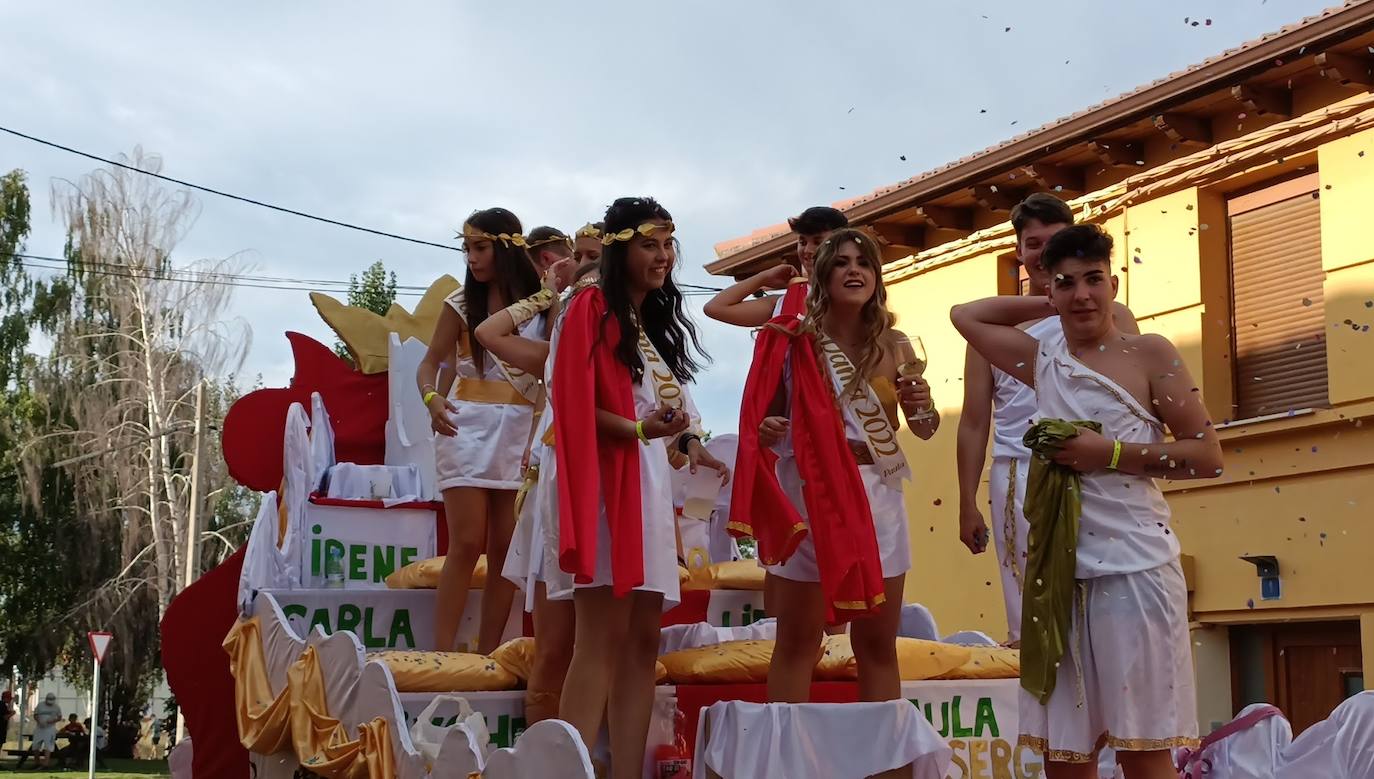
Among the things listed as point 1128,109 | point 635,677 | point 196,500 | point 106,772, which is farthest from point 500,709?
point 196,500

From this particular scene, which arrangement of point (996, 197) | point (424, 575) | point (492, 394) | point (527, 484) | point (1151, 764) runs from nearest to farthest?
1. point (1151, 764)
2. point (527, 484)
3. point (492, 394)
4. point (424, 575)
5. point (996, 197)

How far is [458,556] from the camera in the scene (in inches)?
231

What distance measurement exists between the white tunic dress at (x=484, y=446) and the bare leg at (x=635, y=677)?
1625 millimetres


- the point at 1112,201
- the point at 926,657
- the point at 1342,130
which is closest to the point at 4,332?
the point at 1112,201

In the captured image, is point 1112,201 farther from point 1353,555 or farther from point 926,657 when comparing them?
point 926,657

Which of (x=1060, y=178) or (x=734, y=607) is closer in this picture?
(x=734, y=607)

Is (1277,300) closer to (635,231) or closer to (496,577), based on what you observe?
(496,577)

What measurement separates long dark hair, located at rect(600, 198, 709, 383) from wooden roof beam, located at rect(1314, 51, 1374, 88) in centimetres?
751

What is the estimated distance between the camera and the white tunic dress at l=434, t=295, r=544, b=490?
5.86m

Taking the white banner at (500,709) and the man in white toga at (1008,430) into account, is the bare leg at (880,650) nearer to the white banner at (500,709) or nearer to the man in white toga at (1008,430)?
the man in white toga at (1008,430)

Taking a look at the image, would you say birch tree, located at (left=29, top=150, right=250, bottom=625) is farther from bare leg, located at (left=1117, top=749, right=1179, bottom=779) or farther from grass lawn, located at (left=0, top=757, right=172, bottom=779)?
bare leg, located at (left=1117, top=749, right=1179, bottom=779)

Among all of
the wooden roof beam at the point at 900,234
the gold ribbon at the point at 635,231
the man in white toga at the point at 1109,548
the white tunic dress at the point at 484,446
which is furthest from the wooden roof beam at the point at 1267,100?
the man in white toga at the point at 1109,548

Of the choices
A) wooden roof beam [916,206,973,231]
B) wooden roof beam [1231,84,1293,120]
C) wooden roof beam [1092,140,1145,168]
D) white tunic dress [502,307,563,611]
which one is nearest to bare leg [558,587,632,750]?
white tunic dress [502,307,563,611]

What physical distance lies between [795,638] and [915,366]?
0.93 m
